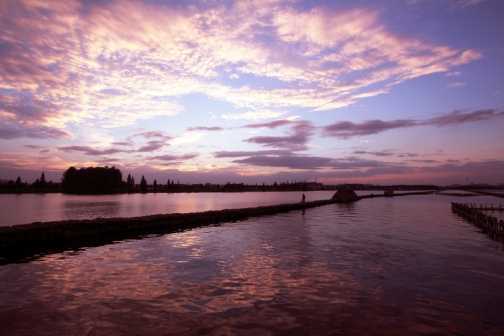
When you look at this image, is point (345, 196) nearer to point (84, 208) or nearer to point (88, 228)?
point (84, 208)

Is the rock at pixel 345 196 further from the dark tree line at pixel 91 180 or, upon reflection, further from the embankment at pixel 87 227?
the dark tree line at pixel 91 180

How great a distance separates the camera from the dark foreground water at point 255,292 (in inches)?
242

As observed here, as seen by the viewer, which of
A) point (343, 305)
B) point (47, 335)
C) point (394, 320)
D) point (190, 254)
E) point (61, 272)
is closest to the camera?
point (47, 335)

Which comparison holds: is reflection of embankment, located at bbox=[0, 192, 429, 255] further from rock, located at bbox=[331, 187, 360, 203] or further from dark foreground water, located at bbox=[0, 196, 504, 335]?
rock, located at bbox=[331, 187, 360, 203]

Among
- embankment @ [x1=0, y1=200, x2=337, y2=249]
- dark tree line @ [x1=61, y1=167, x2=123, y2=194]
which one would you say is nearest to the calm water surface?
embankment @ [x1=0, y1=200, x2=337, y2=249]

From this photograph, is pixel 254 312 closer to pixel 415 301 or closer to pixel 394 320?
pixel 394 320

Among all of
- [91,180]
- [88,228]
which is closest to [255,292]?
[88,228]

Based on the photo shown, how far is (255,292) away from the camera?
818 cm

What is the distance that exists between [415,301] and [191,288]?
607cm

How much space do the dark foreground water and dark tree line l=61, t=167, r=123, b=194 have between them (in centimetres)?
15805

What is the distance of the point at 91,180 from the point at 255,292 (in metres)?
167

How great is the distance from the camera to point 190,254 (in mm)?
13250

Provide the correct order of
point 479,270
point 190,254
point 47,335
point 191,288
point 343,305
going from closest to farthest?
point 47,335, point 343,305, point 191,288, point 479,270, point 190,254

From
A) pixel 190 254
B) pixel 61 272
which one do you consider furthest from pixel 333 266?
pixel 61 272
